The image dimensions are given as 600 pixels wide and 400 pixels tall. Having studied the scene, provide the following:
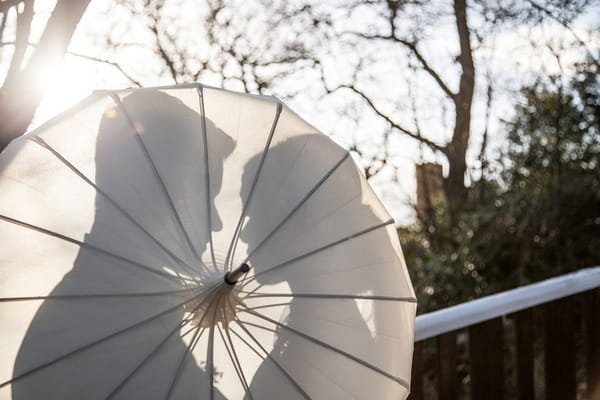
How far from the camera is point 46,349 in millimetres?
1364

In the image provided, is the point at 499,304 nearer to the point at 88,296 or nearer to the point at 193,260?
the point at 193,260

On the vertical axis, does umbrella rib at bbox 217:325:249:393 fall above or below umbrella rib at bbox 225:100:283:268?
below

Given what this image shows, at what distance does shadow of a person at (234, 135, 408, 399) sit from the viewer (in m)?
1.64

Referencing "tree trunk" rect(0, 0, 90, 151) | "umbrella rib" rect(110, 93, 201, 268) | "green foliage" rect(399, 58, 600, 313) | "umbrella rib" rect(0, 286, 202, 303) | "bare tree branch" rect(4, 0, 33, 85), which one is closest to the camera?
"umbrella rib" rect(0, 286, 202, 303)

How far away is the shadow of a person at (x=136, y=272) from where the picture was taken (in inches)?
54.3

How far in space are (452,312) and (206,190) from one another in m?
0.99

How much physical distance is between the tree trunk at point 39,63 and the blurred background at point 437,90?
112 inches

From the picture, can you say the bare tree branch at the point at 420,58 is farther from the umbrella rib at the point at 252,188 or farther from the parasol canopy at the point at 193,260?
the umbrella rib at the point at 252,188

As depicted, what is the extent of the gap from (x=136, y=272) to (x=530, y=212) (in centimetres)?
534

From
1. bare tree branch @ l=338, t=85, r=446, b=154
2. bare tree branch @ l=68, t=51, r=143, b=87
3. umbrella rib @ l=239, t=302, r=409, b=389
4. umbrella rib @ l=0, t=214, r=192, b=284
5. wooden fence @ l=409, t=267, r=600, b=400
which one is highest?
bare tree branch @ l=68, t=51, r=143, b=87

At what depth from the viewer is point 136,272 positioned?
57.5 inches

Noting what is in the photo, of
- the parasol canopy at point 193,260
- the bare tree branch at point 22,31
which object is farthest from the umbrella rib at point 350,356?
the bare tree branch at point 22,31

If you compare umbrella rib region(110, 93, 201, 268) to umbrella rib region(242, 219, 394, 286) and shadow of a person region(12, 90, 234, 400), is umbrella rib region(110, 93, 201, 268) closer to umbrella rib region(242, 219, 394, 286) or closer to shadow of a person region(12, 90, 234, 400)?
shadow of a person region(12, 90, 234, 400)

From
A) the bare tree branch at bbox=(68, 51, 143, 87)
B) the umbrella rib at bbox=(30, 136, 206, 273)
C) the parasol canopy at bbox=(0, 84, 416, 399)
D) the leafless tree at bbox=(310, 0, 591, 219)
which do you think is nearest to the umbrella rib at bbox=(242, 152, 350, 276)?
the parasol canopy at bbox=(0, 84, 416, 399)
